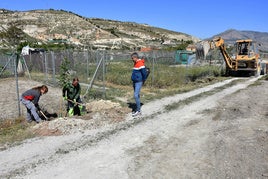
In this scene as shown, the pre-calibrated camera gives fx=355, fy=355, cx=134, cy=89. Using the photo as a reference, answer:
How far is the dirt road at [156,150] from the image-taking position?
18.4 ft

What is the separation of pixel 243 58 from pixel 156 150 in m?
18.9

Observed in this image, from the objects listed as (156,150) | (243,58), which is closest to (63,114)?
(156,150)

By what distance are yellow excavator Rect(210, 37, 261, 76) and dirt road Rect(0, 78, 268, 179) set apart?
47.4 feet

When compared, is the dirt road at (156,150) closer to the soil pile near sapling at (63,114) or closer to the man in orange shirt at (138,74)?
the soil pile near sapling at (63,114)

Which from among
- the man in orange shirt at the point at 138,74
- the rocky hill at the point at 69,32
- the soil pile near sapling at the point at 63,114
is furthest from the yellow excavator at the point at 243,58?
the rocky hill at the point at 69,32

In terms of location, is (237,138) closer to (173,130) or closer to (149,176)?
(173,130)

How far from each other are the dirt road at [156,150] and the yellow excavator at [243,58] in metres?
14.5

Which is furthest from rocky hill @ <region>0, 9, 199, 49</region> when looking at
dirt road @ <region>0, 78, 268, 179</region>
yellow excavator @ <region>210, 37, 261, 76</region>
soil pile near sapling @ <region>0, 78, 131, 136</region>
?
dirt road @ <region>0, 78, 268, 179</region>

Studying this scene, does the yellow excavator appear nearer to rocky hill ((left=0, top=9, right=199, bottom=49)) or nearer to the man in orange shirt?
the man in orange shirt

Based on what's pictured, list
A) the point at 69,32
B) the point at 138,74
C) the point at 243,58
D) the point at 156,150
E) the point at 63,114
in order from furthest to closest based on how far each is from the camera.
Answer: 1. the point at 69,32
2. the point at 243,58
3. the point at 63,114
4. the point at 138,74
5. the point at 156,150

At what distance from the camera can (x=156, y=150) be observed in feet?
21.8

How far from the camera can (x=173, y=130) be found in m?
8.19

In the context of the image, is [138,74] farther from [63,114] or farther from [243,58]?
[243,58]

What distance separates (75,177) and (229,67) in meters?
20.6
